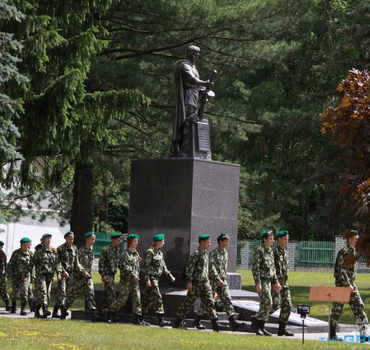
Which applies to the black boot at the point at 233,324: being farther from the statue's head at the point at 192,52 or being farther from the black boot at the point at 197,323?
the statue's head at the point at 192,52

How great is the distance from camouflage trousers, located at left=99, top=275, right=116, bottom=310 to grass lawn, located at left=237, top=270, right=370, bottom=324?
601 cm

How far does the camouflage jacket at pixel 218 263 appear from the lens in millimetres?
15773

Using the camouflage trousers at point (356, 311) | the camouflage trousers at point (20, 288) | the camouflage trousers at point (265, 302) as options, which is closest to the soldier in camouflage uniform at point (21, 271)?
the camouflage trousers at point (20, 288)

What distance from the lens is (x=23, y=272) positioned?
65.5ft

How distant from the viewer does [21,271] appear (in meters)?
20.0

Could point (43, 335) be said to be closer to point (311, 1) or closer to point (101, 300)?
point (101, 300)

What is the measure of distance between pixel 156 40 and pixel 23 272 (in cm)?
821

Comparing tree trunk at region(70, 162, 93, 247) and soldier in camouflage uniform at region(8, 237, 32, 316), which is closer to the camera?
soldier in camouflage uniform at region(8, 237, 32, 316)

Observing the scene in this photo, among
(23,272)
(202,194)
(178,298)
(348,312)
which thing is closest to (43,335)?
(178,298)

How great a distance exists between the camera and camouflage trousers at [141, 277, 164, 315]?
16.1 m

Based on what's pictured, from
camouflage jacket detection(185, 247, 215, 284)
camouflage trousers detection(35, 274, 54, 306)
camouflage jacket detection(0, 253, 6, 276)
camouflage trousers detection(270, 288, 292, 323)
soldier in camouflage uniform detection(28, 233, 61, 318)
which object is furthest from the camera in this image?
camouflage jacket detection(0, 253, 6, 276)

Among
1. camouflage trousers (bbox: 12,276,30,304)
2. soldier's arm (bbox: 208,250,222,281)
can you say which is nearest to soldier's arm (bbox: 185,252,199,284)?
soldier's arm (bbox: 208,250,222,281)

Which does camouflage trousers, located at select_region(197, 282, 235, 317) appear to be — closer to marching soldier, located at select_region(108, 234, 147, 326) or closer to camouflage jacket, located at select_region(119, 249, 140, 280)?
marching soldier, located at select_region(108, 234, 147, 326)

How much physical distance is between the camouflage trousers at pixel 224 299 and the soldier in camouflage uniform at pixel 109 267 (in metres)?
2.32
